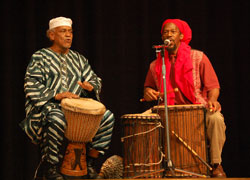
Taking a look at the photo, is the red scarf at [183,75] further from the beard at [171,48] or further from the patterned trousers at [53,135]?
the patterned trousers at [53,135]

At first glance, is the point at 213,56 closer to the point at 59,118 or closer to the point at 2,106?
the point at 59,118

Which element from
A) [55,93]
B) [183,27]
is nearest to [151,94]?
[183,27]

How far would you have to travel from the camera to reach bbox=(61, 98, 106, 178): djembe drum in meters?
3.41

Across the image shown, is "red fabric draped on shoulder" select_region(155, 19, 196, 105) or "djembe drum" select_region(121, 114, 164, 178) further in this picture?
"red fabric draped on shoulder" select_region(155, 19, 196, 105)

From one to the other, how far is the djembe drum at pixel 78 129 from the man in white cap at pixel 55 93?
0.26ft

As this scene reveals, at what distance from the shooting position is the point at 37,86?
367 cm

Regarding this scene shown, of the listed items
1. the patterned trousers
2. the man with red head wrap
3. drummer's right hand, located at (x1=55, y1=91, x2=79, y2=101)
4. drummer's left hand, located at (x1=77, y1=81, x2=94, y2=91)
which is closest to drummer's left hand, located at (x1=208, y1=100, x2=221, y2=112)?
the man with red head wrap

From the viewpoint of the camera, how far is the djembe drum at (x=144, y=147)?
364 cm

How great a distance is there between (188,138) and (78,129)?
3.38ft

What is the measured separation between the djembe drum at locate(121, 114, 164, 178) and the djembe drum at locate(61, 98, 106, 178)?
1.21 ft

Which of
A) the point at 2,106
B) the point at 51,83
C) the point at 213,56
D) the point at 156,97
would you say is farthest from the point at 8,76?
the point at 213,56

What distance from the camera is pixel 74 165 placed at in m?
3.48

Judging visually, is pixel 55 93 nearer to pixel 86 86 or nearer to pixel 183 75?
pixel 86 86

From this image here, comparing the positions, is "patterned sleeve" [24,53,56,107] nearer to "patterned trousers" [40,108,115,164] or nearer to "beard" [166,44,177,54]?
"patterned trousers" [40,108,115,164]
